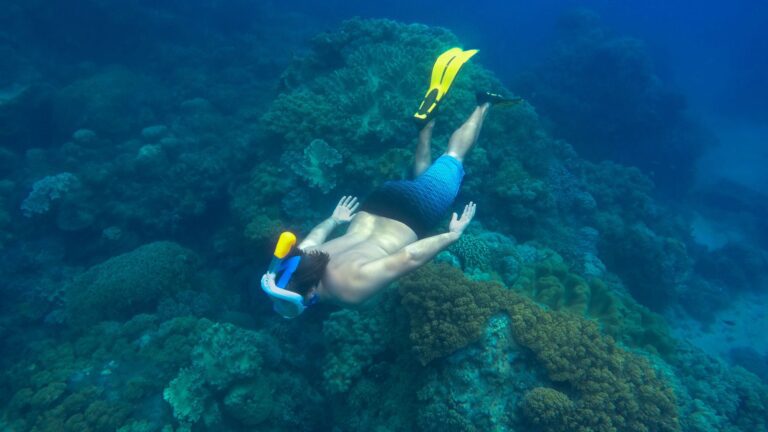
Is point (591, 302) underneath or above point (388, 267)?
above

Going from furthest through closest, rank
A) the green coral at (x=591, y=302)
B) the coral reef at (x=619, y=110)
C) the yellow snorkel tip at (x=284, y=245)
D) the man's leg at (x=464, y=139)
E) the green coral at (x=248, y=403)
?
1. the coral reef at (x=619, y=110)
2. the man's leg at (x=464, y=139)
3. the green coral at (x=591, y=302)
4. the green coral at (x=248, y=403)
5. the yellow snorkel tip at (x=284, y=245)

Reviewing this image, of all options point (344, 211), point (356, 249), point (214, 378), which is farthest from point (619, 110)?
point (214, 378)

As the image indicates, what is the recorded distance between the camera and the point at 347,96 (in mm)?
8109

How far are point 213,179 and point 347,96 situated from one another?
4.87 meters

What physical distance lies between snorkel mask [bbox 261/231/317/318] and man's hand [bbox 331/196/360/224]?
6.11ft

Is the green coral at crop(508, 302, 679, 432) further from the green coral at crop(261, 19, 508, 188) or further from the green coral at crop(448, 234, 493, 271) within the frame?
the green coral at crop(261, 19, 508, 188)

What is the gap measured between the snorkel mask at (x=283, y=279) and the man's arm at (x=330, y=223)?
3.67 feet

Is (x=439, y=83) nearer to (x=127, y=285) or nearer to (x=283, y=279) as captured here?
(x=283, y=279)

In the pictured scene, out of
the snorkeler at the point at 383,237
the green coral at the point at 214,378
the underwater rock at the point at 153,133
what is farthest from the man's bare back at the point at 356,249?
the underwater rock at the point at 153,133

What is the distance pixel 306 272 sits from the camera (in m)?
3.30

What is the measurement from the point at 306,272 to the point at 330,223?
1.66 metres

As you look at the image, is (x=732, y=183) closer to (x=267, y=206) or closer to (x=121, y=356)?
(x=267, y=206)

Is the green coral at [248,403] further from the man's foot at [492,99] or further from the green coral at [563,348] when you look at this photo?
the man's foot at [492,99]

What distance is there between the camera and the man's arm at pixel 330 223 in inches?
180
